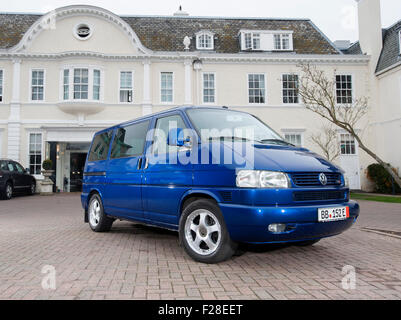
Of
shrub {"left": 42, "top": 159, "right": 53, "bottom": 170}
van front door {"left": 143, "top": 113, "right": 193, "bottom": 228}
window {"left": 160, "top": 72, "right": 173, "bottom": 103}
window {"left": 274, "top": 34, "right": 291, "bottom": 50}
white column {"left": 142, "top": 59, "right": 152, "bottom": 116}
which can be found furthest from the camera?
window {"left": 274, "top": 34, "right": 291, "bottom": 50}

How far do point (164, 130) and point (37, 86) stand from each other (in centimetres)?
1674

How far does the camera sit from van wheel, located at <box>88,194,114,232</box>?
19.6 feet

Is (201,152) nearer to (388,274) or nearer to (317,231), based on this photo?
(317,231)

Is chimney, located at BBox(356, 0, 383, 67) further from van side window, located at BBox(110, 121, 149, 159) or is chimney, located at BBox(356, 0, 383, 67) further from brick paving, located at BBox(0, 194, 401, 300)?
van side window, located at BBox(110, 121, 149, 159)

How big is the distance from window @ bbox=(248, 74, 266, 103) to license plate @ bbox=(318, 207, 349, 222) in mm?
16404

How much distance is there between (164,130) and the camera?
15.3 ft

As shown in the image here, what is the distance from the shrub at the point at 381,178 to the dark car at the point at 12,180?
61.8 ft

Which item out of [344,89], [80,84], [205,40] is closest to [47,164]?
[80,84]

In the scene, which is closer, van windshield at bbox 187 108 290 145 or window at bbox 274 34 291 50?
van windshield at bbox 187 108 290 145

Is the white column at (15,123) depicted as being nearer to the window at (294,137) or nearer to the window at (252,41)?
the window at (252,41)

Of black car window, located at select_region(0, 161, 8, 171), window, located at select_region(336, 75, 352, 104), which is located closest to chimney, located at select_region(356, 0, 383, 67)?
window, located at select_region(336, 75, 352, 104)

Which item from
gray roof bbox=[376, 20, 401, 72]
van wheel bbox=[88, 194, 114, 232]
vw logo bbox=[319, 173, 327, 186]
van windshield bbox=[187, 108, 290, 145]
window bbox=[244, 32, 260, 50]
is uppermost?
window bbox=[244, 32, 260, 50]

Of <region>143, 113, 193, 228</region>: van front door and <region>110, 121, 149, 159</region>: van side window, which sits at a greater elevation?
<region>110, 121, 149, 159</region>: van side window
